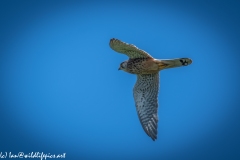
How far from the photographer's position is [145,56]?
32.0ft

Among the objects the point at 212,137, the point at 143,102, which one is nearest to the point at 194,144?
the point at 212,137

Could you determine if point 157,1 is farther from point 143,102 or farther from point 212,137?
point 143,102

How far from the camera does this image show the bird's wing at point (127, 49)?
931 cm

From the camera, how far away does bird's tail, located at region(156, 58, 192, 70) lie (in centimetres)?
938

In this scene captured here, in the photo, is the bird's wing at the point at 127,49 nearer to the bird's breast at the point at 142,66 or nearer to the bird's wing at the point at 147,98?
the bird's breast at the point at 142,66

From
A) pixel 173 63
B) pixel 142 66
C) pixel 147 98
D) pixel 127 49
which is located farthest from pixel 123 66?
pixel 173 63

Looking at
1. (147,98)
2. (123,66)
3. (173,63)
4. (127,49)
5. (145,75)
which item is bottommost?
(147,98)

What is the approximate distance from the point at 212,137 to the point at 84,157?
806 centimetres

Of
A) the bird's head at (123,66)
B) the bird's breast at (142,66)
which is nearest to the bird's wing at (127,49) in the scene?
the bird's breast at (142,66)

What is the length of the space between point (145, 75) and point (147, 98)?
1.78 ft

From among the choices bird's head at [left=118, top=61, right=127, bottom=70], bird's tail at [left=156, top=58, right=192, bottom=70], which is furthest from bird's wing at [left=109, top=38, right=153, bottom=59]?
bird's tail at [left=156, top=58, right=192, bottom=70]

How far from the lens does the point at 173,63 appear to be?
375 inches

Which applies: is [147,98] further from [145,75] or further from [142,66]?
[142,66]

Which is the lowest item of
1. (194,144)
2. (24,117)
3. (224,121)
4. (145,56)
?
(145,56)
